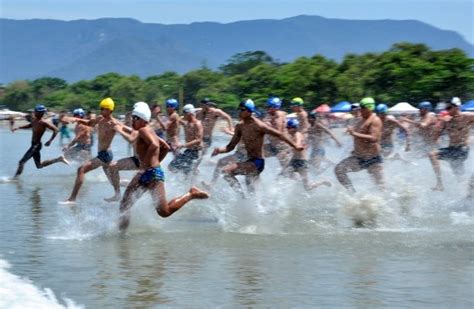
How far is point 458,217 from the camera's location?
13.1 meters

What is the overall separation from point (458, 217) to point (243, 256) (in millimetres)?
4092

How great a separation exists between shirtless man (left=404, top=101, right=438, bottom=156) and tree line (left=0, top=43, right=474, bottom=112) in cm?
3276

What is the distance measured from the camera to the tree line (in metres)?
55.5

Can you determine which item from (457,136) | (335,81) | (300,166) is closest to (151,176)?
(300,166)

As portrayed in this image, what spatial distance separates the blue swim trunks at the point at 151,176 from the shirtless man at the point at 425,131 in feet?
24.6

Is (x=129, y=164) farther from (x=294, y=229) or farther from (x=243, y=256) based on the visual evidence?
(x=243, y=256)

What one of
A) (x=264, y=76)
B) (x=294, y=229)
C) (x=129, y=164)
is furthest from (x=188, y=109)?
(x=264, y=76)

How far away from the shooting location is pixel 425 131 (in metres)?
17.8

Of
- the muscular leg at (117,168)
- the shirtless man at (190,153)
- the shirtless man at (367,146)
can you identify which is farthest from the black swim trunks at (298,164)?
the muscular leg at (117,168)

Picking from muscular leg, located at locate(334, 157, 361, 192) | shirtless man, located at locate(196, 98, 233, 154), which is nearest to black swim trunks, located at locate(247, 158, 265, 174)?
muscular leg, located at locate(334, 157, 361, 192)

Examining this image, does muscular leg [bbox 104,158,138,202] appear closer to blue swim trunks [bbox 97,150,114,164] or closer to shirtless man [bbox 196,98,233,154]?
blue swim trunks [bbox 97,150,114,164]

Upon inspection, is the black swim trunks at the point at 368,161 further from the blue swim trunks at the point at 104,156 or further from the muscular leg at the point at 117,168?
the blue swim trunks at the point at 104,156

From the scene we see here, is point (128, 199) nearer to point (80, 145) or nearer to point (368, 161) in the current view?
point (368, 161)

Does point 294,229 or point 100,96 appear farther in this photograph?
point 100,96
